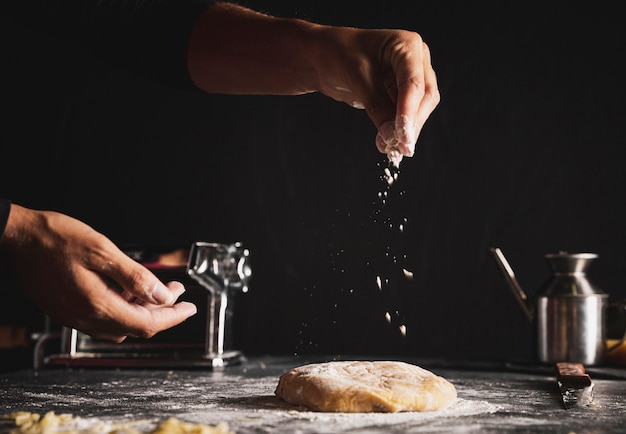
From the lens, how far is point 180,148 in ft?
8.05

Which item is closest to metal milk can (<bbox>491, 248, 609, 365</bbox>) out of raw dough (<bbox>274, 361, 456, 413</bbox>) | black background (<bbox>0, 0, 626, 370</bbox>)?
black background (<bbox>0, 0, 626, 370</bbox>)

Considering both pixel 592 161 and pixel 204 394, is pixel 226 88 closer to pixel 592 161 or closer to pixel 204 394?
pixel 204 394

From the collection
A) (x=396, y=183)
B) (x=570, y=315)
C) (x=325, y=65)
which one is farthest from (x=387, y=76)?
(x=396, y=183)

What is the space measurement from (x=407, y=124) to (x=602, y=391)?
2.34ft

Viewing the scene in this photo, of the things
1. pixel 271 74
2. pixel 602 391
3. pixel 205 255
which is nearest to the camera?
pixel 271 74

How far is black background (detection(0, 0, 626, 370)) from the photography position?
7.50 ft

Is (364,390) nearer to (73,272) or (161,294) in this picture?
(161,294)

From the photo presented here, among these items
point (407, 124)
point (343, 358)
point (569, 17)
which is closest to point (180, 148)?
point (343, 358)

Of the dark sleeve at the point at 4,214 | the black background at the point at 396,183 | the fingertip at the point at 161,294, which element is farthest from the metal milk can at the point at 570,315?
the dark sleeve at the point at 4,214

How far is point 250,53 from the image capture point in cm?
141

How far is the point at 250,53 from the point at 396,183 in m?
Answer: 1.00

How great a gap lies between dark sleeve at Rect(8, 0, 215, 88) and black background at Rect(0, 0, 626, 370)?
0.92m

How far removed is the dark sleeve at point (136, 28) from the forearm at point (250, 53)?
0.03 m

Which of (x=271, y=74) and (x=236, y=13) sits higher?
(x=236, y=13)
